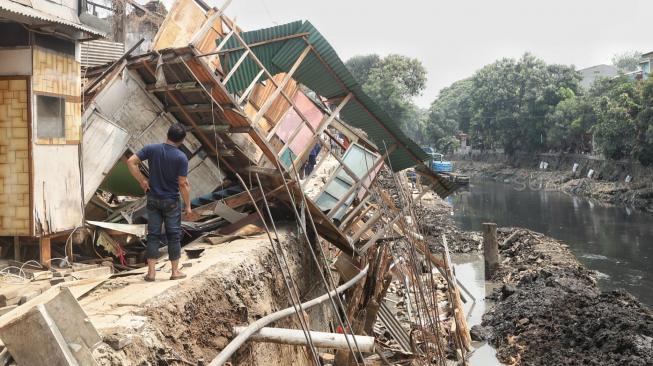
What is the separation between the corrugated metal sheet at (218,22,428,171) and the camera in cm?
780

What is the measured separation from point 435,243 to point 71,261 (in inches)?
608

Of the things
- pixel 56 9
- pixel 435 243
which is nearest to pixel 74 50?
pixel 56 9

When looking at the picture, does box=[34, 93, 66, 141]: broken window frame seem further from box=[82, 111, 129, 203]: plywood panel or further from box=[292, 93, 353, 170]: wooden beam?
box=[292, 93, 353, 170]: wooden beam

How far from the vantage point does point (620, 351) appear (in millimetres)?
10656

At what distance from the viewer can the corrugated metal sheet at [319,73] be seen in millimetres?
7797

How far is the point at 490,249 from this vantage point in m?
18.0

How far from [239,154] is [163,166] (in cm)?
372

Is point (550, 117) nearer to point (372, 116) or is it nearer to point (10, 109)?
point (372, 116)

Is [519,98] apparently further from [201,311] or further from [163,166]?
[201,311]

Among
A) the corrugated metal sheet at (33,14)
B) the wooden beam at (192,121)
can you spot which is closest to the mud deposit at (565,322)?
the wooden beam at (192,121)

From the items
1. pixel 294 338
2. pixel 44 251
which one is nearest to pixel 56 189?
pixel 44 251

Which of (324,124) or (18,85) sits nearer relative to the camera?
(18,85)

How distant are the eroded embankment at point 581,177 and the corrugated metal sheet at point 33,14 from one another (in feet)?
108

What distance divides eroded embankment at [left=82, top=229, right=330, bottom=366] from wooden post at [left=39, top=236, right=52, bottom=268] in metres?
1.52
